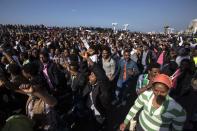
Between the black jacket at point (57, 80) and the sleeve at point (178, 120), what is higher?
the sleeve at point (178, 120)

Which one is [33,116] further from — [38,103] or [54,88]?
[54,88]

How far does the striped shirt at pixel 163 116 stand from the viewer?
3494 millimetres

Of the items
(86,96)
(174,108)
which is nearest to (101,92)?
(86,96)

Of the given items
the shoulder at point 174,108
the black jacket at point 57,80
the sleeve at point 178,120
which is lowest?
the black jacket at point 57,80

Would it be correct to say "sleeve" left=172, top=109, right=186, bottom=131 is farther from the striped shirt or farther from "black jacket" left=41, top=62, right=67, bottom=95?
"black jacket" left=41, top=62, right=67, bottom=95

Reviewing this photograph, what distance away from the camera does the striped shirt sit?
3.49 metres

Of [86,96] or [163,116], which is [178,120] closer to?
[163,116]

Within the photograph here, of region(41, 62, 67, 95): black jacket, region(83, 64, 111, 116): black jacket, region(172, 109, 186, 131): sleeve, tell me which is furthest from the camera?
region(41, 62, 67, 95): black jacket

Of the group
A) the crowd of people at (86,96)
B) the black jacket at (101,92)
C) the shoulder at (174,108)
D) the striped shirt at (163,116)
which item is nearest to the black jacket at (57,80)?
the crowd of people at (86,96)

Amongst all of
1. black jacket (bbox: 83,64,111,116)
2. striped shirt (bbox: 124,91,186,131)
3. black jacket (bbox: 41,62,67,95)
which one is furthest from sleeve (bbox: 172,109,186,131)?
black jacket (bbox: 41,62,67,95)

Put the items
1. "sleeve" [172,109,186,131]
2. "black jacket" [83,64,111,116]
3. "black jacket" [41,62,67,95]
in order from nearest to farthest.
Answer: "sleeve" [172,109,186,131], "black jacket" [83,64,111,116], "black jacket" [41,62,67,95]

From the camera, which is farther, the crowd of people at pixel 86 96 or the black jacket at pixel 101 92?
the black jacket at pixel 101 92

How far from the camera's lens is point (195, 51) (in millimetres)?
9328

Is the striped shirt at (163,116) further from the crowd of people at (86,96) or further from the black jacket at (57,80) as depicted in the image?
the black jacket at (57,80)
